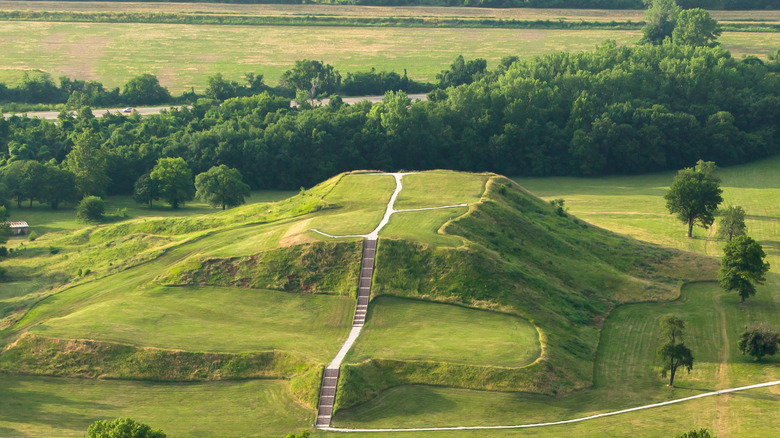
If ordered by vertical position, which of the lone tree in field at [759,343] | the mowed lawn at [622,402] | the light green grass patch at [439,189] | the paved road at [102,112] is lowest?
the mowed lawn at [622,402]

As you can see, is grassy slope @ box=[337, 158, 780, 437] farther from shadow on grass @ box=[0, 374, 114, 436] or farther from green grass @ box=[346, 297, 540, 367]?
shadow on grass @ box=[0, 374, 114, 436]

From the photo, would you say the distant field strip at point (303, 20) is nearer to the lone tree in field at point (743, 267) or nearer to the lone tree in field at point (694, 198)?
the lone tree in field at point (694, 198)

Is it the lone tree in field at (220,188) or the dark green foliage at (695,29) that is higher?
the dark green foliage at (695,29)

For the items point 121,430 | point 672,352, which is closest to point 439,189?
point 672,352

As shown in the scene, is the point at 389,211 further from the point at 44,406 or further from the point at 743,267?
the point at 44,406

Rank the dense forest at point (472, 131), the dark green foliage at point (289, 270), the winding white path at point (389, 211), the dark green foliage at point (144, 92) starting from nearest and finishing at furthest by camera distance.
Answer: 1. the dark green foliage at point (289, 270)
2. the winding white path at point (389, 211)
3. the dense forest at point (472, 131)
4. the dark green foliage at point (144, 92)

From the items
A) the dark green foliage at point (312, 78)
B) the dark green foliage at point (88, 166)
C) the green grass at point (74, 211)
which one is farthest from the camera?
the dark green foliage at point (312, 78)

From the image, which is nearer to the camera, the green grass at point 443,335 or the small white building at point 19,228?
the green grass at point 443,335

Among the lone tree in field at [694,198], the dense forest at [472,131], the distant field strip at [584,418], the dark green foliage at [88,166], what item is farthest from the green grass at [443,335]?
the dense forest at [472,131]
